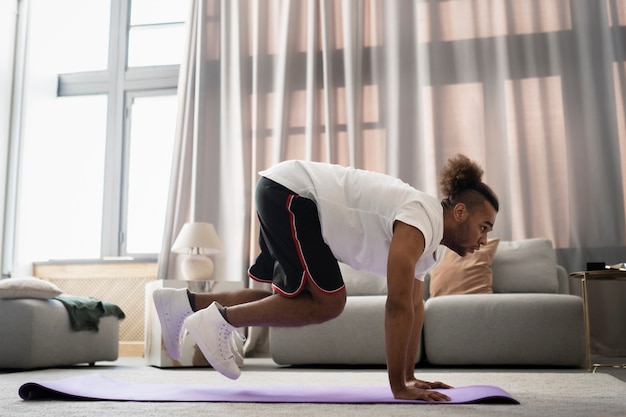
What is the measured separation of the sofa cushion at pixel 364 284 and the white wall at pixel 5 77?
8.89ft

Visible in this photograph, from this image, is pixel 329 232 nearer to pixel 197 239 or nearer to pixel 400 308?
pixel 400 308

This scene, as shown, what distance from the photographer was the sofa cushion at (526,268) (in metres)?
3.97

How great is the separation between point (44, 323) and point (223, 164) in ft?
6.33

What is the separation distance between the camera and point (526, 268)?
400cm

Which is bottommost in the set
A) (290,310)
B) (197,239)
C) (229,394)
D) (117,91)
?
(229,394)

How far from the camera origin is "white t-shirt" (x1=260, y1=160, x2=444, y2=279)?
1946 mm

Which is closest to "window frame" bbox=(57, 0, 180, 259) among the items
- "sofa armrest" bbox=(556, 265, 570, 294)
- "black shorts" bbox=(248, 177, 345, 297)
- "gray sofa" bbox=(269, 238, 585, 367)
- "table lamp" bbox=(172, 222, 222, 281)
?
"table lamp" bbox=(172, 222, 222, 281)

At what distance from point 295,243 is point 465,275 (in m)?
2.07

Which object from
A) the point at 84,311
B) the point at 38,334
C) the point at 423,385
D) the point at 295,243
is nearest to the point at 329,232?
the point at 295,243

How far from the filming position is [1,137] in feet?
17.1

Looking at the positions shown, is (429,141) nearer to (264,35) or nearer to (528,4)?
(528,4)

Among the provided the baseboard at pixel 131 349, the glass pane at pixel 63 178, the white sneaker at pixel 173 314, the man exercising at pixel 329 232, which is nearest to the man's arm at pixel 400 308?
the man exercising at pixel 329 232

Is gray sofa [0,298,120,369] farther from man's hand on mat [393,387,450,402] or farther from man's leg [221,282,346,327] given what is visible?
man's hand on mat [393,387,450,402]

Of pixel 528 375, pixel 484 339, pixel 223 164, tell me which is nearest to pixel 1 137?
pixel 223 164
